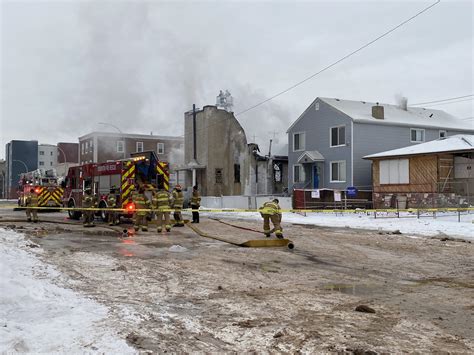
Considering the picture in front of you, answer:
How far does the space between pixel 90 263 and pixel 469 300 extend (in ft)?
22.0

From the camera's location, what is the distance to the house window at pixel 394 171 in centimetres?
2894

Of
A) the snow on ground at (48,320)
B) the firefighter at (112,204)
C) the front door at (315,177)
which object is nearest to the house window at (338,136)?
the front door at (315,177)

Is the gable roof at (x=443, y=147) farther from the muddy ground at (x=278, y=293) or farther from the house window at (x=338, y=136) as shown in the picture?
the muddy ground at (x=278, y=293)

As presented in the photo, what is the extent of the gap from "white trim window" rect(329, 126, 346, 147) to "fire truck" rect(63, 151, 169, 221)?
1620 cm

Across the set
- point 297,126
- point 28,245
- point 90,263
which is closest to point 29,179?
point 297,126

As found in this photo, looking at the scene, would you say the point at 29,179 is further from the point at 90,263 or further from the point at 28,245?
the point at 90,263

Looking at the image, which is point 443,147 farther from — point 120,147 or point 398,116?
point 120,147

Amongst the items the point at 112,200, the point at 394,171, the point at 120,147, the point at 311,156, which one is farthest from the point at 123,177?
the point at 120,147

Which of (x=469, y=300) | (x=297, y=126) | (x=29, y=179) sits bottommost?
(x=469, y=300)

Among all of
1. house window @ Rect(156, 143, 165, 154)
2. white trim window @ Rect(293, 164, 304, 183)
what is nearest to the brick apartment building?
house window @ Rect(156, 143, 165, 154)

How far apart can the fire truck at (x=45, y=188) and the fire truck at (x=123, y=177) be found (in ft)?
26.9

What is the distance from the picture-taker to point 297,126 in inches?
1449

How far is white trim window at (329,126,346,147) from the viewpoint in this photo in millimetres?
32875

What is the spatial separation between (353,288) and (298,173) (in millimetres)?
29107
